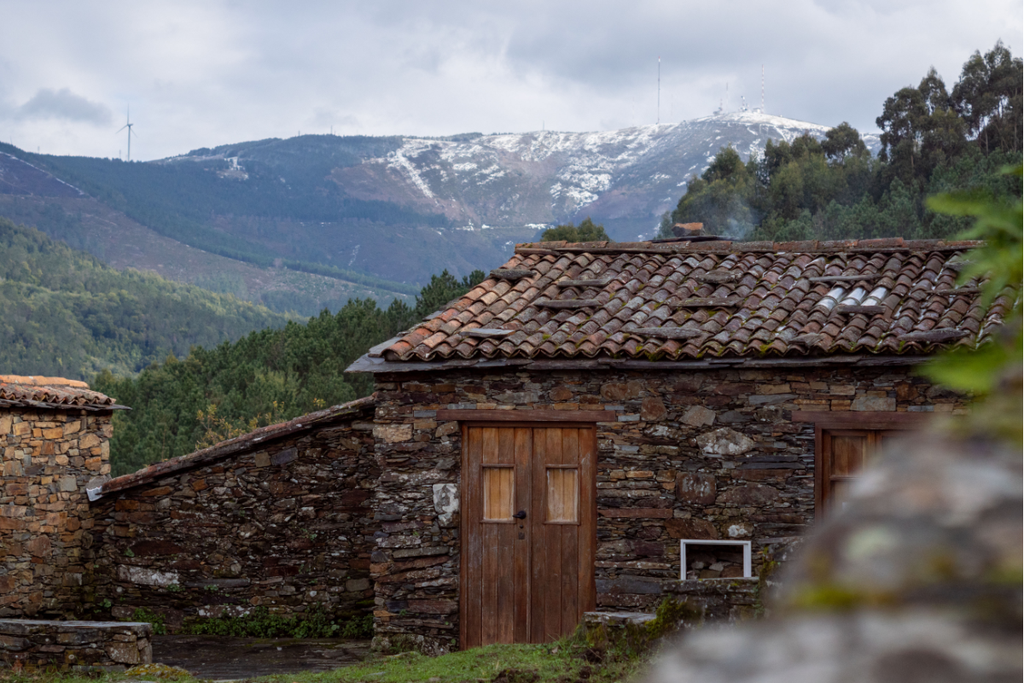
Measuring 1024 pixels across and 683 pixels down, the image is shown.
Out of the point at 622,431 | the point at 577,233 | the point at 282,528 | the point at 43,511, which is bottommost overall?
the point at 282,528

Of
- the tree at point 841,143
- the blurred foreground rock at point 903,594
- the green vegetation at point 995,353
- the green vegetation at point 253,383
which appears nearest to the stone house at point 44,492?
the green vegetation at point 995,353

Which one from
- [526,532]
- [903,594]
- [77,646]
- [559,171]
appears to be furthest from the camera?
[559,171]

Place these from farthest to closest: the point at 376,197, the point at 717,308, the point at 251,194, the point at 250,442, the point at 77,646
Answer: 1. the point at 251,194
2. the point at 376,197
3. the point at 250,442
4. the point at 717,308
5. the point at 77,646

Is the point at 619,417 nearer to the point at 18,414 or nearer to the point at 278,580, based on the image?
the point at 278,580

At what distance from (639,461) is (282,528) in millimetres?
4197

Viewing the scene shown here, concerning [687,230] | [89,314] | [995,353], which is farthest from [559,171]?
[995,353]

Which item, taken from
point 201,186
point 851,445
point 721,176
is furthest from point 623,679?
point 201,186

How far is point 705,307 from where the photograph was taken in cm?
861

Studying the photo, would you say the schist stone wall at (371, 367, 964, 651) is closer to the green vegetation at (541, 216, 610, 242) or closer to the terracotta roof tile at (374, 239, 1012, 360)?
the terracotta roof tile at (374, 239, 1012, 360)

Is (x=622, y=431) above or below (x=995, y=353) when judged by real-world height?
below

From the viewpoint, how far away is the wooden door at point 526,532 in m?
8.23

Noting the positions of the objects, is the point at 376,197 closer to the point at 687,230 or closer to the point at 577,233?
the point at 577,233

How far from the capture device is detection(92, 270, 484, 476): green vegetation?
26719 millimetres

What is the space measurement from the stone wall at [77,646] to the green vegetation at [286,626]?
2183 mm
